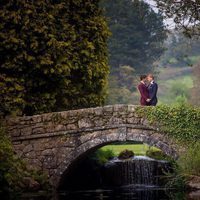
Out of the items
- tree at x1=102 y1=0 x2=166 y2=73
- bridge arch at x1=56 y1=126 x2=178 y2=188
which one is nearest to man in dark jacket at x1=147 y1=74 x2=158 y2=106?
bridge arch at x1=56 y1=126 x2=178 y2=188

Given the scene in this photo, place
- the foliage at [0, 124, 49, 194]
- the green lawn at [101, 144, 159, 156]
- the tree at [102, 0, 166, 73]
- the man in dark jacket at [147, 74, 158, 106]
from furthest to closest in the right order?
the tree at [102, 0, 166, 73] < the green lawn at [101, 144, 159, 156] < the man in dark jacket at [147, 74, 158, 106] < the foliage at [0, 124, 49, 194]

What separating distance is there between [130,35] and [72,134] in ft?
91.1

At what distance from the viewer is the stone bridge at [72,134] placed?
14.4 metres

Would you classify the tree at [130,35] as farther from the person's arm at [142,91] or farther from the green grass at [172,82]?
the person's arm at [142,91]

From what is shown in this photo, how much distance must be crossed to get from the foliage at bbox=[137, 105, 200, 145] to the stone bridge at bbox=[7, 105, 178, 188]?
20 centimetres

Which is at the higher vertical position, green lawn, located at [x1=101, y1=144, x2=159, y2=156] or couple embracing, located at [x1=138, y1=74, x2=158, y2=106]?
couple embracing, located at [x1=138, y1=74, x2=158, y2=106]

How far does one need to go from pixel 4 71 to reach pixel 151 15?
2761cm

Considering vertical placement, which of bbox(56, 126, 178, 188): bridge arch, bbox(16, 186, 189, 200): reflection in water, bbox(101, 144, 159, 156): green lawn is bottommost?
bbox(16, 186, 189, 200): reflection in water

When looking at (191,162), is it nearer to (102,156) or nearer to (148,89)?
(148,89)

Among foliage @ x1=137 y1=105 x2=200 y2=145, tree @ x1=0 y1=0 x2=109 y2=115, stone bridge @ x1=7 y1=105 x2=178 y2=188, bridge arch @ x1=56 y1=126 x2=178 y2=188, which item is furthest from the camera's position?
tree @ x1=0 y1=0 x2=109 y2=115

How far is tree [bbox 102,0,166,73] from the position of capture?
4144 centimetres

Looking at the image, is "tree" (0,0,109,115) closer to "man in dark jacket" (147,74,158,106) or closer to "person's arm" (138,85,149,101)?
"person's arm" (138,85,149,101)

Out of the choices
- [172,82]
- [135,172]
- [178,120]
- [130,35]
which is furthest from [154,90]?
[172,82]

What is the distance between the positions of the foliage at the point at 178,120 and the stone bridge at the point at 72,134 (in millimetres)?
204
